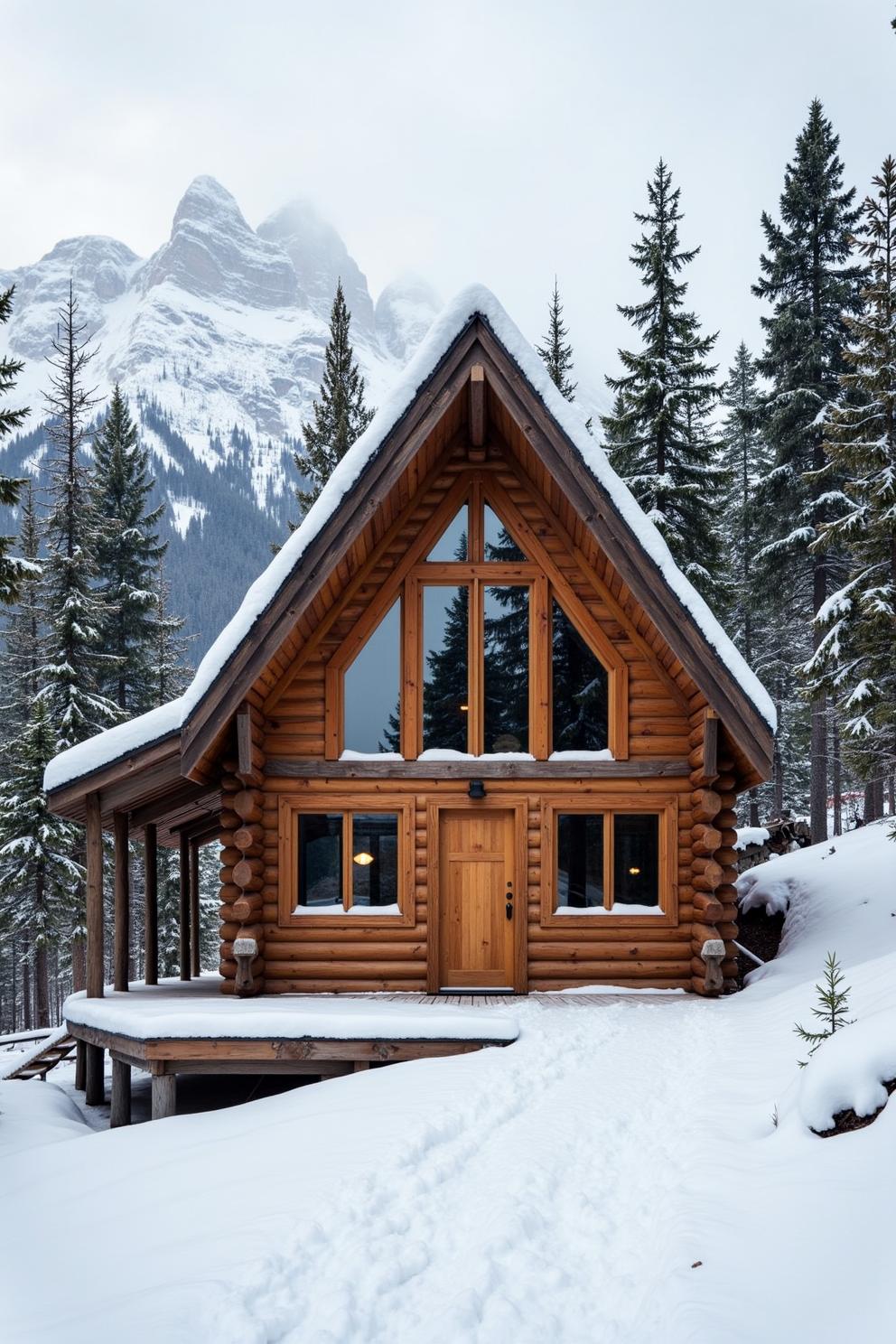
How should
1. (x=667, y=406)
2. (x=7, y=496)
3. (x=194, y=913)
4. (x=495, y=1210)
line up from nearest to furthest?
(x=495, y=1210) → (x=7, y=496) → (x=194, y=913) → (x=667, y=406)

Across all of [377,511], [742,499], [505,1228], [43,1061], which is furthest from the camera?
[742,499]

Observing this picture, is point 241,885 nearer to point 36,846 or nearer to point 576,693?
point 576,693

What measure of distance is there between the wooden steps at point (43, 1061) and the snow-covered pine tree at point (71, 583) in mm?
9543

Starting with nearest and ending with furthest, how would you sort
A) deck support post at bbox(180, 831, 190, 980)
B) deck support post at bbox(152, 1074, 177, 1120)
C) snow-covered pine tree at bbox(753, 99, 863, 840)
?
deck support post at bbox(152, 1074, 177, 1120) < deck support post at bbox(180, 831, 190, 980) < snow-covered pine tree at bbox(753, 99, 863, 840)

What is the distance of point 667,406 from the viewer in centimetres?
1883

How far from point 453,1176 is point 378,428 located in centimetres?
731

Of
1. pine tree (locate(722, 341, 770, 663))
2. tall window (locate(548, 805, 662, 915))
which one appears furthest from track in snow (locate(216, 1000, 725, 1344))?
pine tree (locate(722, 341, 770, 663))

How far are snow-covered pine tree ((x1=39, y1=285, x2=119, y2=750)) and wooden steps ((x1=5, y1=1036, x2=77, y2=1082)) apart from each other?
31.3 ft

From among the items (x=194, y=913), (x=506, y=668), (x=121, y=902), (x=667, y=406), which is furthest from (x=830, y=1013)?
(x=667, y=406)

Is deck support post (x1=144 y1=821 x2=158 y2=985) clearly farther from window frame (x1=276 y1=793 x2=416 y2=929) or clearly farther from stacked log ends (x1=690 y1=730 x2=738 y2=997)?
stacked log ends (x1=690 y1=730 x2=738 y2=997)

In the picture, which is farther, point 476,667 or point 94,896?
point 476,667

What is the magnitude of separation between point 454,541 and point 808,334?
15.3m

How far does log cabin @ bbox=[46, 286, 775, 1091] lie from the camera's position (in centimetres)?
951

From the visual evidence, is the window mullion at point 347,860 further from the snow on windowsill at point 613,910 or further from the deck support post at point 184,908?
the deck support post at point 184,908
